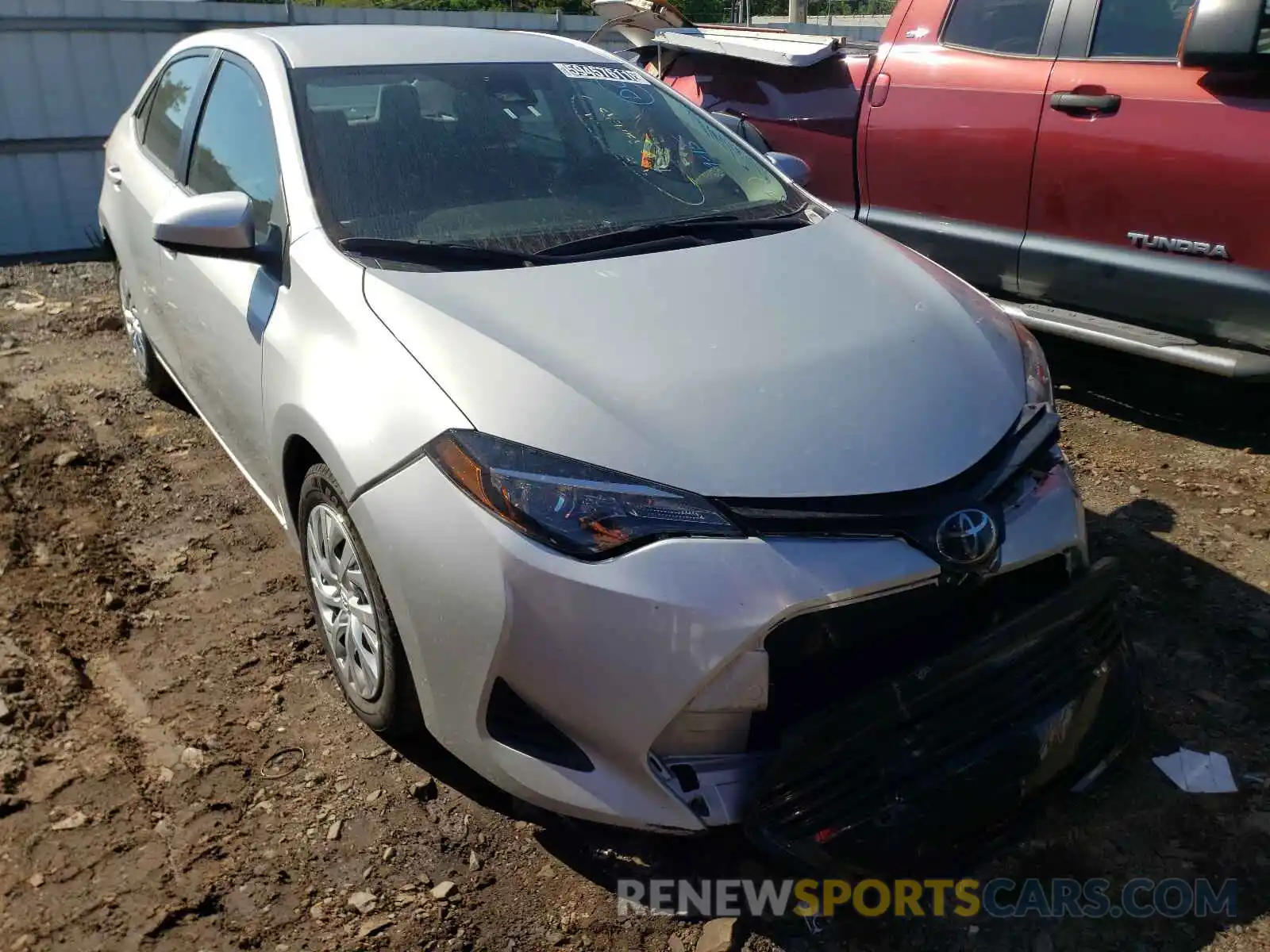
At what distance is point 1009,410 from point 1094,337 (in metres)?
1.99

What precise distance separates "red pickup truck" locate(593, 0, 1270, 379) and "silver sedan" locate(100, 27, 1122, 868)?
1.48m

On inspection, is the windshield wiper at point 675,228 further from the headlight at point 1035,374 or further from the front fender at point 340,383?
the headlight at point 1035,374

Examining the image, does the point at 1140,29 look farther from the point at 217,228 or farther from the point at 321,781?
the point at 321,781

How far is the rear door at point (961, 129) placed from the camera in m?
4.61

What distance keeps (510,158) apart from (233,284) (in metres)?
0.89

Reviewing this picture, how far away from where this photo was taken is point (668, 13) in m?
6.33

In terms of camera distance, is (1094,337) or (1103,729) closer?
(1103,729)

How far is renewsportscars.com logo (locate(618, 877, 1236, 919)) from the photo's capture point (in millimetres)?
2311

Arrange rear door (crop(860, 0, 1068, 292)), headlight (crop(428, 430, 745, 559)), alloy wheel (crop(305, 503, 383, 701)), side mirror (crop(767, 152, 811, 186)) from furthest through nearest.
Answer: rear door (crop(860, 0, 1068, 292)) < side mirror (crop(767, 152, 811, 186)) < alloy wheel (crop(305, 503, 383, 701)) < headlight (crop(428, 430, 745, 559))

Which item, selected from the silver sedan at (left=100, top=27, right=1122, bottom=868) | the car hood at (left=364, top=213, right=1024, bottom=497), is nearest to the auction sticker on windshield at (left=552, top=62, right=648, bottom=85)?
the silver sedan at (left=100, top=27, right=1122, bottom=868)

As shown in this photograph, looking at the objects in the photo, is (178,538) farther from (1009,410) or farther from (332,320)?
(1009,410)

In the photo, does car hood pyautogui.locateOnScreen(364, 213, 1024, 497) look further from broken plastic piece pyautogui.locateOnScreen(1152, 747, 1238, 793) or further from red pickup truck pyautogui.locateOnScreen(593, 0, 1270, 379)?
red pickup truck pyautogui.locateOnScreen(593, 0, 1270, 379)

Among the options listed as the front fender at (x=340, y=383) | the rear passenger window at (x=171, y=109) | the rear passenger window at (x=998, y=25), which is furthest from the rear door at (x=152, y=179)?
the rear passenger window at (x=998, y=25)

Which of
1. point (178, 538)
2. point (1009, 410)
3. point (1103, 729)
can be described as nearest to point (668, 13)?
point (178, 538)
